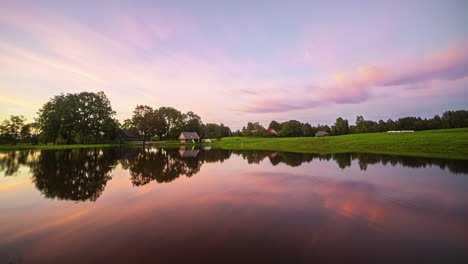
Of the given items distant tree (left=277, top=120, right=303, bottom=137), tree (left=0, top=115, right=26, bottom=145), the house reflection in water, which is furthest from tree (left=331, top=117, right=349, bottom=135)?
tree (left=0, top=115, right=26, bottom=145)

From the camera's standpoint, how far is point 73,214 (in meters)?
6.04

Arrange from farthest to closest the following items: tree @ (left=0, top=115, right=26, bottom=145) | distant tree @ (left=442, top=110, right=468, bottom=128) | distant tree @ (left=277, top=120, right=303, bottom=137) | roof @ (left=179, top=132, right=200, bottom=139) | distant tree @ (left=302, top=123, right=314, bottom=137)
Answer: distant tree @ (left=302, top=123, right=314, bottom=137)
distant tree @ (left=277, top=120, right=303, bottom=137)
roof @ (left=179, top=132, right=200, bottom=139)
distant tree @ (left=442, top=110, right=468, bottom=128)
tree @ (left=0, top=115, right=26, bottom=145)

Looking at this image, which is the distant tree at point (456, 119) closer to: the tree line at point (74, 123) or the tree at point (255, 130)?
the tree at point (255, 130)

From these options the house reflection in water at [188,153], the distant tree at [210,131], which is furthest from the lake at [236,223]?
the distant tree at [210,131]

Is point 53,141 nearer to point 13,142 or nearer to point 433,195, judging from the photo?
point 13,142

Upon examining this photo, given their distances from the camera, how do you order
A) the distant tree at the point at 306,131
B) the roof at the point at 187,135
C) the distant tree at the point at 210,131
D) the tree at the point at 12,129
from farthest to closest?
the distant tree at the point at 306,131
the distant tree at the point at 210,131
the roof at the point at 187,135
the tree at the point at 12,129

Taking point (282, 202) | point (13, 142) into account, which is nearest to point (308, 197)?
point (282, 202)

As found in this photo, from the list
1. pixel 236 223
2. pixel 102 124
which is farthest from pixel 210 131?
pixel 236 223

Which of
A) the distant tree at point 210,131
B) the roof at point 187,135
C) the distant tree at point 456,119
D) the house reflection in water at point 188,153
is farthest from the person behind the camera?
the distant tree at point 210,131

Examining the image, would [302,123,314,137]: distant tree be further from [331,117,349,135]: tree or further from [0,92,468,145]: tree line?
[331,117,349,135]: tree

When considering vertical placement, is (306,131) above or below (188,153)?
above

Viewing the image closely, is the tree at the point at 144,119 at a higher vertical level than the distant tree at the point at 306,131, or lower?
higher

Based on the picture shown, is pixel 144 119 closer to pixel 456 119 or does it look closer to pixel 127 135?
pixel 127 135

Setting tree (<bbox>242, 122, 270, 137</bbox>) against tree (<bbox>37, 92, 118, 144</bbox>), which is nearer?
tree (<bbox>37, 92, 118, 144</bbox>)
